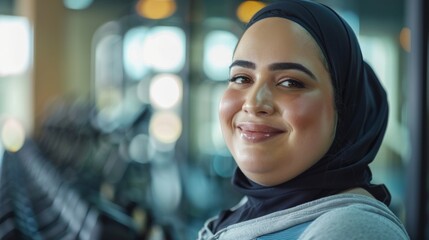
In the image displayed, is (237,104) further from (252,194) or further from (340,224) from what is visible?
(340,224)

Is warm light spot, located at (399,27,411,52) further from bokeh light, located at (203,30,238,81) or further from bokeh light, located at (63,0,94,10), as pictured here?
bokeh light, located at (63,0,94,10)

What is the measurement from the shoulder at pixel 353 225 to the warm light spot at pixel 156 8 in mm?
5726

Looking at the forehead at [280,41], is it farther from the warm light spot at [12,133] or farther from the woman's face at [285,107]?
the warm light spot at [12,133]

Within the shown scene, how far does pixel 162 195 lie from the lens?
253 inches

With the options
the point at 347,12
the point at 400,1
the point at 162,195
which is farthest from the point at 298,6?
the point at 162,195

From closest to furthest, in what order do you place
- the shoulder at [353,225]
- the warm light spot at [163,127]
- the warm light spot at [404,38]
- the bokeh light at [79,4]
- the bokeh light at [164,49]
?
the shoulder at [353,225]
the warm light spot at [404,38]
the bokeh light at [164,49]
the warm light spot at [163,127]
the bokeh light at [79,4]

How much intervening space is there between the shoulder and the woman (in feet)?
0.07

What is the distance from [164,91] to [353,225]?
21.1 ft

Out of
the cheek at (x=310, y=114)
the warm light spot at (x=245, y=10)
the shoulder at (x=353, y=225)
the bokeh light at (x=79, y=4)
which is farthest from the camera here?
the bokeh light at (x=79, y=4)

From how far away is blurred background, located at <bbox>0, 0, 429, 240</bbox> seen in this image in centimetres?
279

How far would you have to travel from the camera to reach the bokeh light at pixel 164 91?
692cm

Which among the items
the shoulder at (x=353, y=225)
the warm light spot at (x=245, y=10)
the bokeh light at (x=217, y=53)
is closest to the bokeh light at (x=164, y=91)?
the bokeh light at (x=217, y=53)

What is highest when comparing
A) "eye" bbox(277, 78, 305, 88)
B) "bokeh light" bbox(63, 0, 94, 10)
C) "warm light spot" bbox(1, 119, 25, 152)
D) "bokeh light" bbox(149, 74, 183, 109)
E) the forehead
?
the forehead

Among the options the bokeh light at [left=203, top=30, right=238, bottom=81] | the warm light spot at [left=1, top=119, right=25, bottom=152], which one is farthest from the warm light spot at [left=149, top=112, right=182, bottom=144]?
the bokeh light at [left=203, top=30, right=238, bottom=81]
